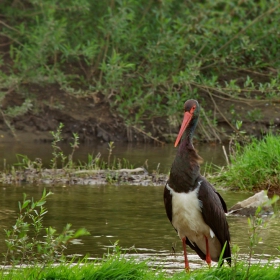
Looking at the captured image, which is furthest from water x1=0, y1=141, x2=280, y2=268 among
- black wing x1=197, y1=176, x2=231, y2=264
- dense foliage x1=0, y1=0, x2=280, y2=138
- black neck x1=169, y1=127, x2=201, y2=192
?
dense foliage x1=0, y1=0, x2=280, y2=138

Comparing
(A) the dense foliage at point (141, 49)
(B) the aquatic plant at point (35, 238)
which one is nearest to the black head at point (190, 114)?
(B) the aquatic plant at point (35, 238)

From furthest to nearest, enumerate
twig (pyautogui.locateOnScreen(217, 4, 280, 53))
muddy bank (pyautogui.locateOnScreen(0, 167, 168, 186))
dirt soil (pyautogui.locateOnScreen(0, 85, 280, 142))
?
dirt soil (pyautogui.locateOnScreen(0, 85, 280, 142)), twig (pyautogui.locateOnScreen(217, 4, 280, 53)), muddy bank (pyautogui.locateOnScreen(0, 167, 168, 186))

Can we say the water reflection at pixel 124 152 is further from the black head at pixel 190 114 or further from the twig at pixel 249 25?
the black head at pixel 190 114

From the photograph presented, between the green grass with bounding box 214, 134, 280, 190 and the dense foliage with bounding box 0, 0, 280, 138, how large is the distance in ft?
15.5

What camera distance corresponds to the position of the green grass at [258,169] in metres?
10.8

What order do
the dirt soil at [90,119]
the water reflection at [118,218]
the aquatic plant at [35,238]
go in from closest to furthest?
the aquatic plant at [35,238] → the water reflection at [118,218] → the dirt soil at [90,119]

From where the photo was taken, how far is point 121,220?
29.5 ft

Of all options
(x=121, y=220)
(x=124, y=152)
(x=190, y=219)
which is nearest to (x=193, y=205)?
(x=190, y=219)

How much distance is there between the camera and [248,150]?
37.2 feet

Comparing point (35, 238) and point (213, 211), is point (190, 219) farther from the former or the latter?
point (35, 238)

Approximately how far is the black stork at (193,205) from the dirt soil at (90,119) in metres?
10.0

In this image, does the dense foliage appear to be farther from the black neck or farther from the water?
the black neck

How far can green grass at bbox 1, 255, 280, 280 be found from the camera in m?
5.55

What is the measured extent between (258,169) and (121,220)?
2.59m
